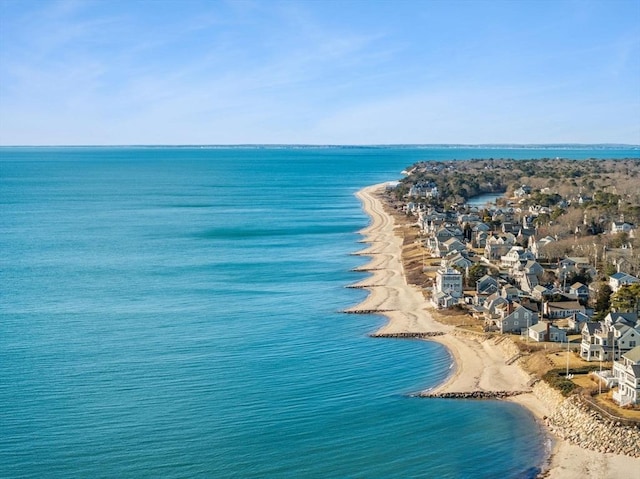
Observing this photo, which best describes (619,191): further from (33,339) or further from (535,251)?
(33,339)

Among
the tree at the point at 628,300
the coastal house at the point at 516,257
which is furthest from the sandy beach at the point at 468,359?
the coastal house at the point at 516,257

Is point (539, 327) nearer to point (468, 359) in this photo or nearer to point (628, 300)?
point (468, 359)

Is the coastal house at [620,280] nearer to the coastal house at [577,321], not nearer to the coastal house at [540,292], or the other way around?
the coastal house at [540,292]

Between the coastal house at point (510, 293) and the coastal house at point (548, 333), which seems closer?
the coastal house at point (548, 333)

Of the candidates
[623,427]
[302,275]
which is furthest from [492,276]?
[623,427]

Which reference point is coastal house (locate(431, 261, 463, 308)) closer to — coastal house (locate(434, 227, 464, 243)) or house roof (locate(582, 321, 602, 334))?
house roof (locate(582, 321, 602, 334))

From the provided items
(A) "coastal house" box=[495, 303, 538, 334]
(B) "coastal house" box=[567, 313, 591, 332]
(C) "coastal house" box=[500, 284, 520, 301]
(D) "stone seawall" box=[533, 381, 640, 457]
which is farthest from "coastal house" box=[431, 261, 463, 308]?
(D) "stone seawall" box=[533, 381, 640, 457]

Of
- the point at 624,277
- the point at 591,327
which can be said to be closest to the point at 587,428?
the point at 591,327
